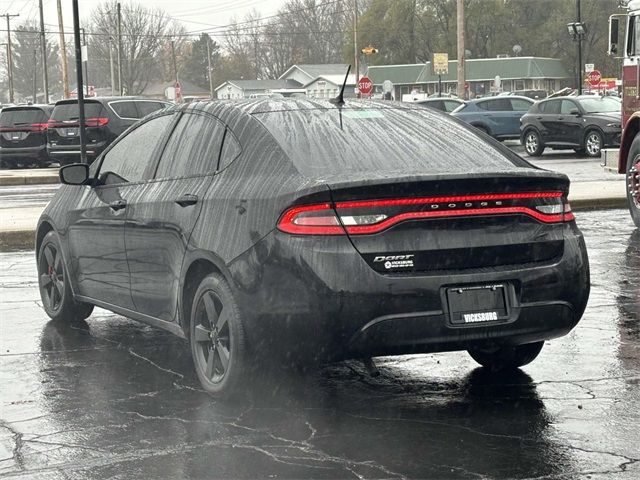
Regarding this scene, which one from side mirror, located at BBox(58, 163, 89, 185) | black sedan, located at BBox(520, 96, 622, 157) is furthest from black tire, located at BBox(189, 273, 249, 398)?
black sedan, located at BBox(520, 96, 622, 157)

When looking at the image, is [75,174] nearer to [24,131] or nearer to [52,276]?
[52,276]

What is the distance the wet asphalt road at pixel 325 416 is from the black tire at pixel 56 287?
46cm

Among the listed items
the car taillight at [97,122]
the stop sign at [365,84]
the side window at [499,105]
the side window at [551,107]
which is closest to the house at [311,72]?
the stop sign at [365,84]

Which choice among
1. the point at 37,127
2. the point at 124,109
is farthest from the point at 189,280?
the point at 37,127

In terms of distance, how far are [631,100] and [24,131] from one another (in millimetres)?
22727

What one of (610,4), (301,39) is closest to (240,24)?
(301,39)

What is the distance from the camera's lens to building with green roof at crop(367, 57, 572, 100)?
105 meters

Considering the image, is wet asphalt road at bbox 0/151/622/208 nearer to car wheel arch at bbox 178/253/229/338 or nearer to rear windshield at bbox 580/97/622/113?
rear windshield at bbox 580/97/622/113

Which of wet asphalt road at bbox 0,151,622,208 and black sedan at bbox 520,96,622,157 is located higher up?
black sedan at bbox 520,96,622,157

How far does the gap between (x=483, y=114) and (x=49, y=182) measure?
51.6 feet

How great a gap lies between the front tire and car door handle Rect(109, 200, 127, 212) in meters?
26.7

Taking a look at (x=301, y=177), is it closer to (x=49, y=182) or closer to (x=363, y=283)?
(x=363, y=283)

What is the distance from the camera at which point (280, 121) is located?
649 centimetres

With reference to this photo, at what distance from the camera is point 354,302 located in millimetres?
5613
